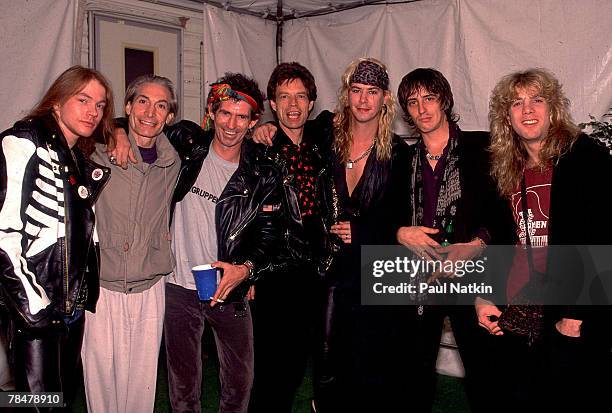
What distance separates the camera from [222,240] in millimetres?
3326

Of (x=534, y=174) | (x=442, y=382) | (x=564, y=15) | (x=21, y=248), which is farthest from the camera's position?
(x=442, y=382)

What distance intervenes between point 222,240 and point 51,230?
944 mm

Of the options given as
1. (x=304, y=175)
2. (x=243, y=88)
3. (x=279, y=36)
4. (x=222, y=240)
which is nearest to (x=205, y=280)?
(x=222, y=240)

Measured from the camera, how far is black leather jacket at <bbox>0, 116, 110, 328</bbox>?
8.50 feet

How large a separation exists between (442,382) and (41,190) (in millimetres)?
4163

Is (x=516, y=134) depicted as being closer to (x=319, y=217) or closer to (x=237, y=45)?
(x=319, y=217)

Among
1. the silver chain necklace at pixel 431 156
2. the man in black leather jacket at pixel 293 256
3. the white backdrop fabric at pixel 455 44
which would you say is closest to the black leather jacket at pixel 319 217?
the man in black leather jacket at pixel 293 256

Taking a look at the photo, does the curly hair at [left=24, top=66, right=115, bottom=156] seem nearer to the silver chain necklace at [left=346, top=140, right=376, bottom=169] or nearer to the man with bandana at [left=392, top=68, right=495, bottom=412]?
the silver chain necklace at [left=346, top=140, right=376, bottom=169]

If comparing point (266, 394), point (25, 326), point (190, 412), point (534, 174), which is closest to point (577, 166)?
point (534, 174)

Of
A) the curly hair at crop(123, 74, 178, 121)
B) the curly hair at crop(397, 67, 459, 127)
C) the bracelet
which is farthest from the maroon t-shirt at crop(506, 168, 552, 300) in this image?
the curly hair at crop(123, 74, 178, 121)

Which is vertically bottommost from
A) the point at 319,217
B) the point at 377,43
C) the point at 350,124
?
the point at 319,217

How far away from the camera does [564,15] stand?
200 inches

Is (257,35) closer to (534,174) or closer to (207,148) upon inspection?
(207,148)

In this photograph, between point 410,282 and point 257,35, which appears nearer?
point 410,282
